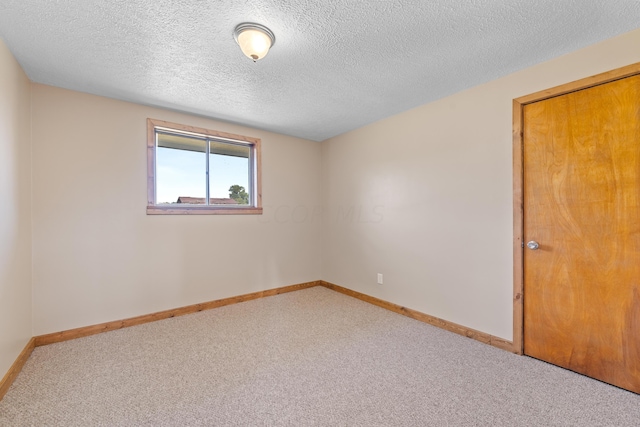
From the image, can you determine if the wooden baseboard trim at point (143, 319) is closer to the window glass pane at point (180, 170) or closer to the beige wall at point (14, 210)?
the beige wall at point (14, 210)

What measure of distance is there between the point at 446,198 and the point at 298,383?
2.17m

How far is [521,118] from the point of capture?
92.0 inches

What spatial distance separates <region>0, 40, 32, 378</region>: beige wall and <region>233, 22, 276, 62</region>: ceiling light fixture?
1600 mm

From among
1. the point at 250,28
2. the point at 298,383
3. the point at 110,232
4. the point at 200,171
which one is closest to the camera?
the point at 250,28

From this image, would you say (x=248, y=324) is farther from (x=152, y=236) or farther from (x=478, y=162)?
(x=478, y=162)

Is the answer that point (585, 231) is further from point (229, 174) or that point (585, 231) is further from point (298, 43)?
point (229, 174)

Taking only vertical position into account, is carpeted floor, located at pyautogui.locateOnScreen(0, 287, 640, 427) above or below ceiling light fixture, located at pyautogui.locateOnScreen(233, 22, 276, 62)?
below

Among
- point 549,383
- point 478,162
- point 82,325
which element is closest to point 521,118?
point 478,162

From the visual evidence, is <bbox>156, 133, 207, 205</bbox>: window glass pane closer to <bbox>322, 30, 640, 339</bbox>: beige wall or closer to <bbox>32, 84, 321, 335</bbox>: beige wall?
<bbox>32, 84, 321, 335</bbox>: beige wall

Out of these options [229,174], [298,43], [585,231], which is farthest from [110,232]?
[585,231]

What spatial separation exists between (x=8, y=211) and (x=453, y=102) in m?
3.78

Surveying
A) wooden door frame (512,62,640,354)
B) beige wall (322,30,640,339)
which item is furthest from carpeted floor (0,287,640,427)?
beige wall (322,30,640,339)

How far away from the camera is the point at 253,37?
179 centimetres

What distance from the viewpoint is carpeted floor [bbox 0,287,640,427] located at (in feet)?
5.37
